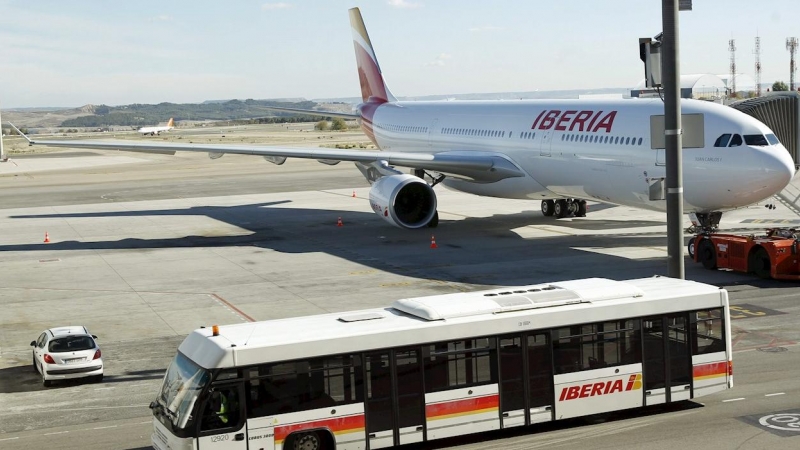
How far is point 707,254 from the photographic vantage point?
3092 cm

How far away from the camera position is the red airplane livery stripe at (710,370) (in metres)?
17.0

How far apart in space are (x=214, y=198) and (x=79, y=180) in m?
19.9

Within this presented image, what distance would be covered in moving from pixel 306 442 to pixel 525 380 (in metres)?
3.67

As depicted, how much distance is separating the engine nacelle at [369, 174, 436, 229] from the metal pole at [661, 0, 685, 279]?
20.6 metres

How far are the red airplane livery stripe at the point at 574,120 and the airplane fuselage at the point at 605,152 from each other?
5 cm

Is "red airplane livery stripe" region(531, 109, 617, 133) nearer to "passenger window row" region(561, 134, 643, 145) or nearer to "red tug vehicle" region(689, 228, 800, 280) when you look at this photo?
"passenger window row" region(561, 134, 643, 145)

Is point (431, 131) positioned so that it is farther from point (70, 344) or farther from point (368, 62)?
point (70, 344)

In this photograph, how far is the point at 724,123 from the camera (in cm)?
3084

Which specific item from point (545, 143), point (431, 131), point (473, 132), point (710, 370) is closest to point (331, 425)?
point (710, 370)

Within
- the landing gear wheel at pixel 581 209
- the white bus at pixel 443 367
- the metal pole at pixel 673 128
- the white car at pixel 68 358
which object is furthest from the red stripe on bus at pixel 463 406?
the landing gear wheel at pixel 581 209

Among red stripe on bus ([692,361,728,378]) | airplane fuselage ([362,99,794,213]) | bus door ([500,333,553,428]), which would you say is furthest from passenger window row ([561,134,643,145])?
bus door ([500,333,553,428])

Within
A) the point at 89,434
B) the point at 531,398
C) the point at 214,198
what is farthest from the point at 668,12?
the point at 214,198

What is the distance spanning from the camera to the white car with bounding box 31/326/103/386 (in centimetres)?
1991

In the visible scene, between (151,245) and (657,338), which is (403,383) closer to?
(657,338)
